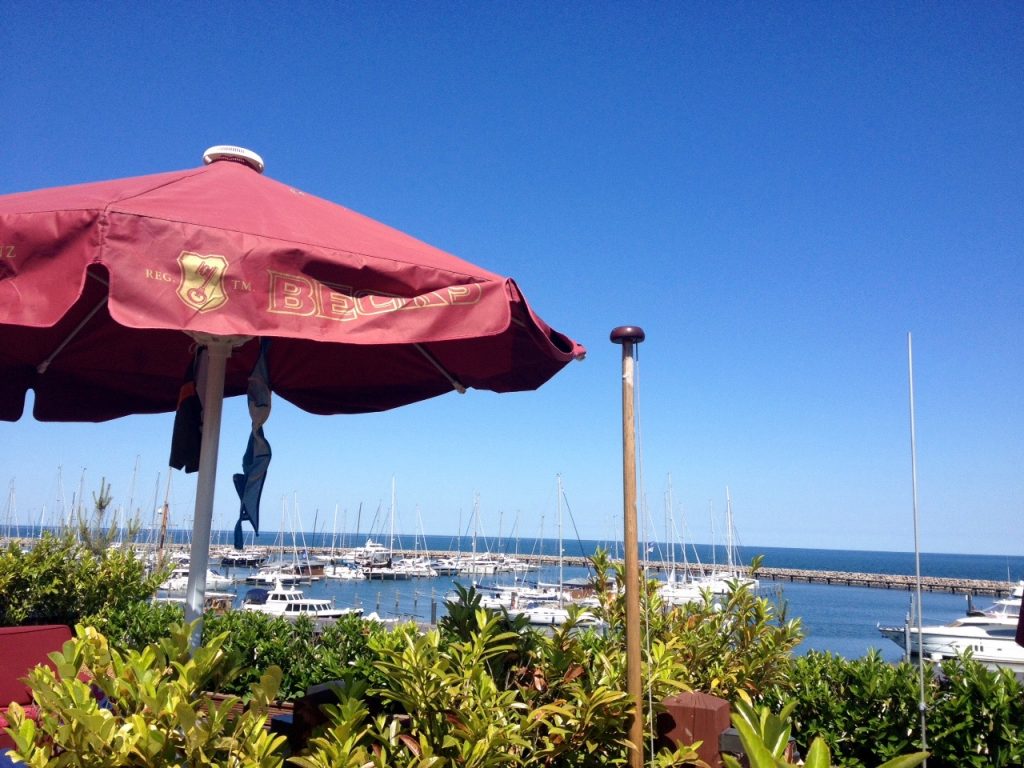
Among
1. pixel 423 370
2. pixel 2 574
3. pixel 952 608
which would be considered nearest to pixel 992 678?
pixel 423 370

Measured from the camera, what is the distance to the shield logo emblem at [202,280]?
7.13 feet

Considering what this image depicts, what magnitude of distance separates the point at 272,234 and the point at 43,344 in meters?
2.32

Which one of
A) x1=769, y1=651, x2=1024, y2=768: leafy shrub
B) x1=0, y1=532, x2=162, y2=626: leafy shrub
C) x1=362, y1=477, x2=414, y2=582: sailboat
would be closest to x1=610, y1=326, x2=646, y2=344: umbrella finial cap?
x1=769, y1=651, x2=1024, y2=768: leafy shrub

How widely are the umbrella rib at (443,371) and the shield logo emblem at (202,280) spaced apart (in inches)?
74.2

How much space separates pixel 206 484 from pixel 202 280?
1185 millimetres

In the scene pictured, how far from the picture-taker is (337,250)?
8.14 feet

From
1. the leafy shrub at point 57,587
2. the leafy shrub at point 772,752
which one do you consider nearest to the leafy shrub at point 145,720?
the leafy shrub at point 772,752

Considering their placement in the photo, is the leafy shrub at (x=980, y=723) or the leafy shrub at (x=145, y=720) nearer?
the leafy shrub at (x=145, y=720)

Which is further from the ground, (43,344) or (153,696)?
(43,344)

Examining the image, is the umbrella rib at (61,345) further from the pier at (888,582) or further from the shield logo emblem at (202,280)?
the pier at (888,582)

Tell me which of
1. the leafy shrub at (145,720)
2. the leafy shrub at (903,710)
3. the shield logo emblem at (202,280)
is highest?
the shield logo emblem at (202,280)

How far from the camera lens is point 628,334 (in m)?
A: 2.83

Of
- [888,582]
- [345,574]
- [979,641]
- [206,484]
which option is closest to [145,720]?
[206,484]

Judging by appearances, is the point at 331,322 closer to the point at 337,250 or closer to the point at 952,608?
the point at 337,250
